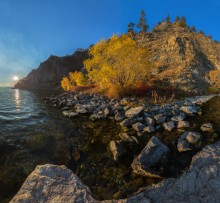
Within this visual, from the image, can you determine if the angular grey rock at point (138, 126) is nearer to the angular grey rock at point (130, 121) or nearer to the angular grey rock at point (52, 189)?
the angular grey rock at point (130, 121)

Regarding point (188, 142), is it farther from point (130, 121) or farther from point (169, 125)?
point (130, 121)

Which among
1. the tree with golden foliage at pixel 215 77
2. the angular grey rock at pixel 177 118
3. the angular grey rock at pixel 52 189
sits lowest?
the angular grey rock at pixel 52 189

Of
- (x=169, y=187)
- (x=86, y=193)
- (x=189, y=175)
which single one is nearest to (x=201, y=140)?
(x=189, y=175)

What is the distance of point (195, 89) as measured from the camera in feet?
83.0

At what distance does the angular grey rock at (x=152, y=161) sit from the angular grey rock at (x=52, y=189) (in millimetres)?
2993

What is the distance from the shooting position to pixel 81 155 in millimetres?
7750

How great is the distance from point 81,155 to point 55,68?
372ft

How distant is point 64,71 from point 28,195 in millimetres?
113485

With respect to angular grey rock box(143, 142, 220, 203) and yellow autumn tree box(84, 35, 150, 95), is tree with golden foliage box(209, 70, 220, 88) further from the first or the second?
angular grey rock box(143, 142, 220, 203)

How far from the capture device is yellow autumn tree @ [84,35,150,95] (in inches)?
877

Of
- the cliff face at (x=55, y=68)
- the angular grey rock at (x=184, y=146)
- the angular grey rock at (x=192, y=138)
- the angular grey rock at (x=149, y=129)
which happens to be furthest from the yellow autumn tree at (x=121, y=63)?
the cliff face at (x=55, y=68)

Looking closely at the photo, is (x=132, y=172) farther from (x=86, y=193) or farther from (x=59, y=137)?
(x=59, y=137)

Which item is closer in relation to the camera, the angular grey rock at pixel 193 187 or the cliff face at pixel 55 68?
the angular grey rock at pixel 193 187

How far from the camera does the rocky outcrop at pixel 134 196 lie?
3.35 metres
